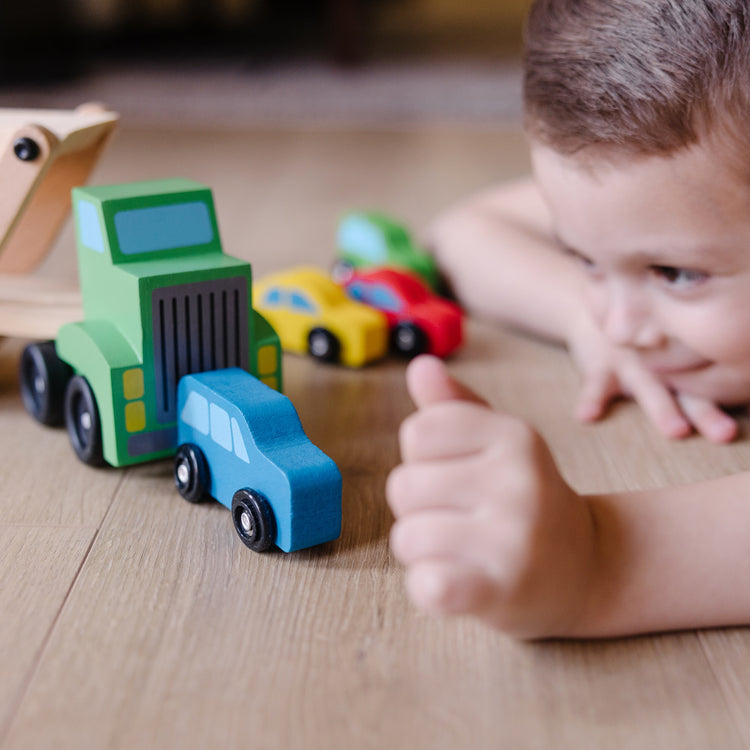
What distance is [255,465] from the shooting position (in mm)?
590

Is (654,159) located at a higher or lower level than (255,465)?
higher

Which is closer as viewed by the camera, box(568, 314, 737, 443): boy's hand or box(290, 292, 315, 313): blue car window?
box(568, 314, 737, 443): boy's hand

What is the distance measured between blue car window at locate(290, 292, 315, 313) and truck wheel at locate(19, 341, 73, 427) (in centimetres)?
28

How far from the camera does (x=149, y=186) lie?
717 mm

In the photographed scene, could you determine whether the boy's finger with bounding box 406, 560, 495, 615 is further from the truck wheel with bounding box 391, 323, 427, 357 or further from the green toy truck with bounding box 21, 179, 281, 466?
the truck wheel with bounding box 391, 323, 427, 357

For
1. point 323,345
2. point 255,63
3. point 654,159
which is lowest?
point 255,63

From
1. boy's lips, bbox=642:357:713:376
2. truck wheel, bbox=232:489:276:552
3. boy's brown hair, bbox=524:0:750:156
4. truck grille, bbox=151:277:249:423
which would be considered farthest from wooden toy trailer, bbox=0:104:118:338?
boy's lips, bbox=642:357:713:376

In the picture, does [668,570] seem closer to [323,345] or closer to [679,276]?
[679,276]

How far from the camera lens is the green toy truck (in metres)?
0.66

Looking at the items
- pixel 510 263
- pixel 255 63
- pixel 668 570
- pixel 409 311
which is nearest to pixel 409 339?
pixel 409 311

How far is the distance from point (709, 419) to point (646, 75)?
287mm

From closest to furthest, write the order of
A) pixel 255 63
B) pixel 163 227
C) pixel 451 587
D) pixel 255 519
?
pixel 451 587, pixel 255 519, pixel 163 227, pixel 255 63

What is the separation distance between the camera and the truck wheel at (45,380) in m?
0.73

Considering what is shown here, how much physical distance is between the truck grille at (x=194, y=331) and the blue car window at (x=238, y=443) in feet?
0.29
